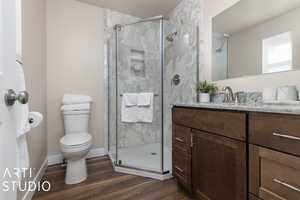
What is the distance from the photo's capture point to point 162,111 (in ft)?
6.44

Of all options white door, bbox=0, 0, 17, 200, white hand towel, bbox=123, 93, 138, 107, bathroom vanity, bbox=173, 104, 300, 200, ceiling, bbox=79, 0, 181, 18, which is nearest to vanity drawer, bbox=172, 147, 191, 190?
bathroom vanity, bbox=173, 104, 300, 200

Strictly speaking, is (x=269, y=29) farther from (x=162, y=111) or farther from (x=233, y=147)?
(x=162, y=111)

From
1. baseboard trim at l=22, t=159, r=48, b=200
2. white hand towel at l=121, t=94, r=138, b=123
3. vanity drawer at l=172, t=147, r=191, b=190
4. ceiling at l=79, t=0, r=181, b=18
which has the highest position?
ceiling at l=79, t=0, r=181, b=18

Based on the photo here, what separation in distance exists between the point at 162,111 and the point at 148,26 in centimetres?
120

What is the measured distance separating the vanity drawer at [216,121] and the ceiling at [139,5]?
1.76 metres

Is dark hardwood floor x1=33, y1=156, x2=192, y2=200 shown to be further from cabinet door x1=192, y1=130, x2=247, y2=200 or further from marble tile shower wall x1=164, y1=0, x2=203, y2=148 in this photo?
marble tile shower wall x1=164, y1=0, x2=203, y2=148

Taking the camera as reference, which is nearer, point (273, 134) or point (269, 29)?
point (273, 134)

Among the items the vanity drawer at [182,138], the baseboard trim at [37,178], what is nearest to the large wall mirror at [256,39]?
the vanity drawer at [182,138]

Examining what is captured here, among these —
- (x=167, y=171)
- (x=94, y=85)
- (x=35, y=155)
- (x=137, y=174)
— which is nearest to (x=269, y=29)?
(x=167, y=171)

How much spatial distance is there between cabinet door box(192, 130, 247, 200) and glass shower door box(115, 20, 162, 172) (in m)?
0.85

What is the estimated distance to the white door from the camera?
1.71 feet

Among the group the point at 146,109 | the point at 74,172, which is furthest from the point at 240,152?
the point at 74,172

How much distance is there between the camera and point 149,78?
2.28 metres

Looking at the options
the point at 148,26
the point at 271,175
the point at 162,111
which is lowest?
the point at 271,175
